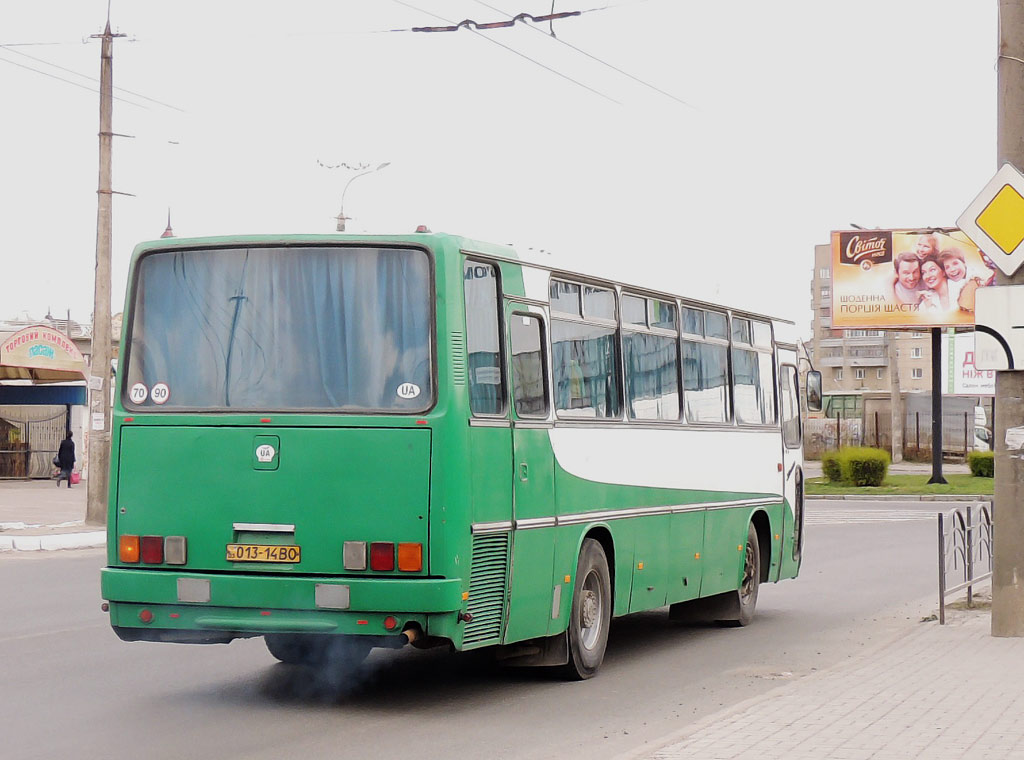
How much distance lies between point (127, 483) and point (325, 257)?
186 centimetres

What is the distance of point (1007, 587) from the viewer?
12188mm

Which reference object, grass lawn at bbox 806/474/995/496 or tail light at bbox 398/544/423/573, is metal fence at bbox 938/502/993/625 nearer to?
tail light at bbox 398/544/423/573

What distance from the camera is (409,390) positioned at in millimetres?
9062

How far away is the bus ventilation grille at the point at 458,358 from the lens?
908cm

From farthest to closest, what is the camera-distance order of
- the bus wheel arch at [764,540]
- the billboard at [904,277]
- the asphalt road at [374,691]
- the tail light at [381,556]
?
the billboard at [904,277] < the bus wheel arch at [764,540] < the tail light at [381,556] < the asphalt road at [374,691]

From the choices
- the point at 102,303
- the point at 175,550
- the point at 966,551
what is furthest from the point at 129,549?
the point at 102,303

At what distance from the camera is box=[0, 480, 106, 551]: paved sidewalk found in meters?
23.0

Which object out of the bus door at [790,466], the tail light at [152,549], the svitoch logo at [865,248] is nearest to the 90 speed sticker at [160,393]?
the tail light at [152,549]

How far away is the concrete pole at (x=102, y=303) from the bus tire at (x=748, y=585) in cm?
1397

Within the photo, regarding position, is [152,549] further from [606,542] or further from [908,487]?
[908,487]

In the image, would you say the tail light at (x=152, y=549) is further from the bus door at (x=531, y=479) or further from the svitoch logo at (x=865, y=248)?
the svitoch logo at (x=865, y=248)

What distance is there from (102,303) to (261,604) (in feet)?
60.3

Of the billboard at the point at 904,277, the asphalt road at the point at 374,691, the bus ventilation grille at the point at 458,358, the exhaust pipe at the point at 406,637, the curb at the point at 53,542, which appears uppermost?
the billboard at the point at 904,277

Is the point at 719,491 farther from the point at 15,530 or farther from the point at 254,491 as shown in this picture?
the point at 15,530
